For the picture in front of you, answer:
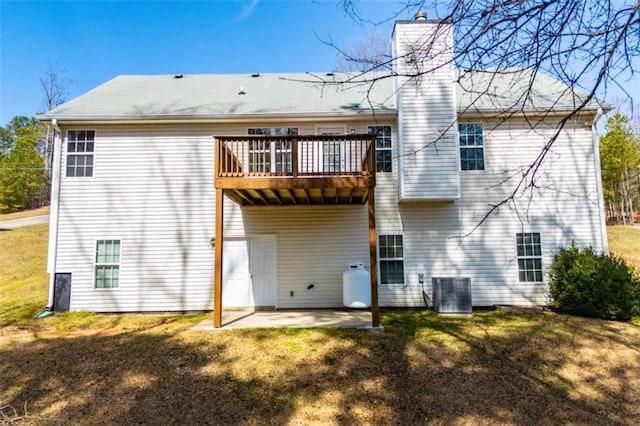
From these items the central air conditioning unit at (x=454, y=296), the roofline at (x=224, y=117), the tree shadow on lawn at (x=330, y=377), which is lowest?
the tree shadow on lawn at (x=330, y=377)

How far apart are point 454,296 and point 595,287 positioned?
3.02m

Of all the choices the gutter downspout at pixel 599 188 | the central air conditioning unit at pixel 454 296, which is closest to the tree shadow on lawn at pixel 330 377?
the central air conditioning unit at pixel 454 296

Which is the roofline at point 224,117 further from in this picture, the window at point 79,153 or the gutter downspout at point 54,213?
the gutter downspout at point 54,213

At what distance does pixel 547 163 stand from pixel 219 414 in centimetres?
995

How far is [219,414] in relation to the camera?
4293 millimetres

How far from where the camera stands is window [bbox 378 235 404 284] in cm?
945

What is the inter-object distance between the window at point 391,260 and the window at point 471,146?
280cm

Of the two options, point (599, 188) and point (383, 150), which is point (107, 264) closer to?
point (383, 150)

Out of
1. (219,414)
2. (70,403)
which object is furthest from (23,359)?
(219,414)

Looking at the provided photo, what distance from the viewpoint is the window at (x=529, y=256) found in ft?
30.8

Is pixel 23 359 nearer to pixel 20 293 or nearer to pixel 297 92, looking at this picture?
pixel 20 293

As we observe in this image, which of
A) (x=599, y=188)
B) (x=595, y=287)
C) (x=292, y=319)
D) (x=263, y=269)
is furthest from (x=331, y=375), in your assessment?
(x=599, y=188)

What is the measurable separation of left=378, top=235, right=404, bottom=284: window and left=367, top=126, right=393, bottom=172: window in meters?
1.93

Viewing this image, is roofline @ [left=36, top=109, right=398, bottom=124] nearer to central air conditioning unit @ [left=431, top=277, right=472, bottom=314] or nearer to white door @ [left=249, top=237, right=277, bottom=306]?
white door @ [left=249, top=237, right=277, bottom=306]
